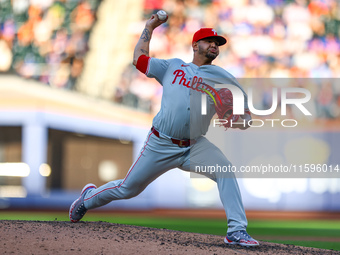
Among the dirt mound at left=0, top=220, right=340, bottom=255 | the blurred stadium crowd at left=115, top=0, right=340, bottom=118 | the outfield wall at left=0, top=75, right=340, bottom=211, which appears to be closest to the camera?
the dirt mound at left=0, top=220, right=340, bottom=255

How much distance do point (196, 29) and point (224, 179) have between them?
62.6 feet

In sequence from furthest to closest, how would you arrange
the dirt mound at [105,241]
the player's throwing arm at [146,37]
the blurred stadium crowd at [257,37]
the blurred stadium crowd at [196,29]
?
the blurred stadium crowd at [196,29] → the blurred stadium crowd at [257,37] → the player's throwing arm at [146,37] → the dirt mound at [105,241]

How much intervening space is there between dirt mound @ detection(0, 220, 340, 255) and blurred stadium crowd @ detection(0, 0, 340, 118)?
1569 cm

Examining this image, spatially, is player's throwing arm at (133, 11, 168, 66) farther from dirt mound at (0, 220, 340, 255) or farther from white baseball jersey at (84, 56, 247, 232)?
dirt mound at (0, 220, 340, 255)

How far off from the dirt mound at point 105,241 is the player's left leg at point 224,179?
6.3 inches

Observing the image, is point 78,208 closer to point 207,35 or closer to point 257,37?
point 207,35

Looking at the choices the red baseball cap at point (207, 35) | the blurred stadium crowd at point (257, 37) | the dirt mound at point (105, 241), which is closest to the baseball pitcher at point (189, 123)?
the red baseball cap at point (207, 35)

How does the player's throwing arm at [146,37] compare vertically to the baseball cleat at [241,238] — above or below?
above

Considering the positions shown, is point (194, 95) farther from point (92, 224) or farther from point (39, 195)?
point (39, 195)

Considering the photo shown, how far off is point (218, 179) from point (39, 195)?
10643 millimetres

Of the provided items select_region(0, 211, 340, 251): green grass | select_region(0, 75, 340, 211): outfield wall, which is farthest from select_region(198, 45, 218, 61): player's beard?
select_region(0, 75, 340, 211): outfield wall

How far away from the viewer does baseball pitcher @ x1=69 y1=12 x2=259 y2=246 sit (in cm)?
410

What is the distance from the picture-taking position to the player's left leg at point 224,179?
4.04 metres

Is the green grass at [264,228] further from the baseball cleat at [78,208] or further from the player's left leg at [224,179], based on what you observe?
the baseball cleat at [78,208]
